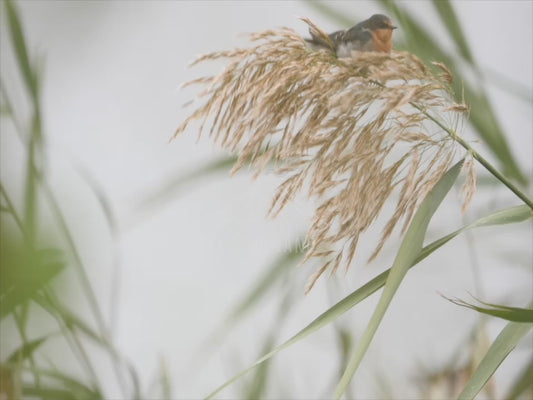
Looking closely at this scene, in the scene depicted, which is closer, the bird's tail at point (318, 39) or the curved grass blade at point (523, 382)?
the bird's tail at point (318, 39)

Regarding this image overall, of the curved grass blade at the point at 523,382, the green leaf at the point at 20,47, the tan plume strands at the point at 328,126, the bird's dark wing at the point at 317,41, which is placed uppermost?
the green leaf at the point at 20,47

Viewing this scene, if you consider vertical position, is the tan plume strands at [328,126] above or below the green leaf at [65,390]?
above

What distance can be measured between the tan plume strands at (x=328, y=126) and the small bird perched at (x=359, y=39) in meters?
0.02

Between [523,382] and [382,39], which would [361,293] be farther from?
[523,382]

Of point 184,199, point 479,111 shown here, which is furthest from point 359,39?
point 184,199

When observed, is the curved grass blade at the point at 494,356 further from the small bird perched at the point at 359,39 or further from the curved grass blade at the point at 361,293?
the small bird perched at the point at 359,39

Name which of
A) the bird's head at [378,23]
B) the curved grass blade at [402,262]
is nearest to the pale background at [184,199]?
the bird's head at [378,23]

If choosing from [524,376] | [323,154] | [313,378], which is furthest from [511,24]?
[323,154]

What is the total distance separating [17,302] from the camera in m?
0.60

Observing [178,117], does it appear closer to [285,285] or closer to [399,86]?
[285,285]

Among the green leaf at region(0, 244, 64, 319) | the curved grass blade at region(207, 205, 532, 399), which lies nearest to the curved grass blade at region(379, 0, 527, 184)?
the curved grass blade at region(207, 205, 532, 399)

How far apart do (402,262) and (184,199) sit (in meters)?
1.28

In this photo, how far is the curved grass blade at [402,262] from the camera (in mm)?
420

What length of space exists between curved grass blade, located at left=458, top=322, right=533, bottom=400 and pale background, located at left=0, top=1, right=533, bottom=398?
2.82 feet
